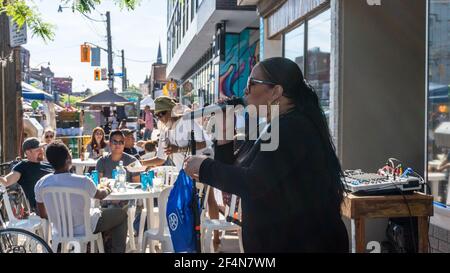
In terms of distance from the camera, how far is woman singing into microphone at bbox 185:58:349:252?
213 centimetres

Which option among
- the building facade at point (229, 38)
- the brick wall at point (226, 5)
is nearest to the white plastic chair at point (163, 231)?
the building facade at point (229, 38)

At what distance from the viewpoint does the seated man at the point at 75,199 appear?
475 cm

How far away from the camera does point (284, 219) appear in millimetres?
2189

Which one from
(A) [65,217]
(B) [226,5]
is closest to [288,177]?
(A) [65,217]

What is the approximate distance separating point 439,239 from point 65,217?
351cm

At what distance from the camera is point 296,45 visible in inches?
330

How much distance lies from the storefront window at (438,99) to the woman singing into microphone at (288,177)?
246 cm

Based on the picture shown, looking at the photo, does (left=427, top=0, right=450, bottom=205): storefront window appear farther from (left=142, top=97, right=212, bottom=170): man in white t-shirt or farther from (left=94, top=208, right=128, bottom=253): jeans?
(left=94, top=208, right=128, bottom=253): jeans

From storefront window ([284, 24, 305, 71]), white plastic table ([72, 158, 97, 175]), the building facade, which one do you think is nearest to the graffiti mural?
the building facade

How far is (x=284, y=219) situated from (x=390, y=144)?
12.5ft

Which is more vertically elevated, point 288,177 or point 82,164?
point 288,177

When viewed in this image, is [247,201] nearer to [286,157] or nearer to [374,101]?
[286,157]

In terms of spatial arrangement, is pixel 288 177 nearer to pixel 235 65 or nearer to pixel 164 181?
pixel 164 181
